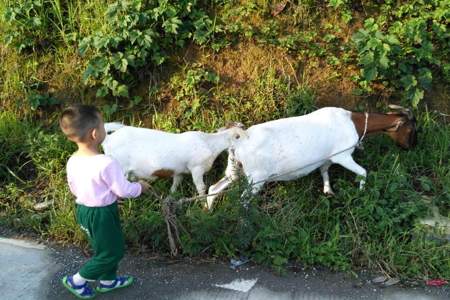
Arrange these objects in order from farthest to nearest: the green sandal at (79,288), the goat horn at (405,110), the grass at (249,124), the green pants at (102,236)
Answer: the goat horn at (405,110), the grass at (249,124), the green sandal at (79,288), the green pants at (102,236)

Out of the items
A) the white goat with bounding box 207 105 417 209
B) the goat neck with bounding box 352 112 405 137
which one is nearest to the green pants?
the white goat with bounding box 207 105 417 209

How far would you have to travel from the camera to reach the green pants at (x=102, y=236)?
3.51 meters

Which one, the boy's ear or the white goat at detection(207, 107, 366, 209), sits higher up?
the boy's ear

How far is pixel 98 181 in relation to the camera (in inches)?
134

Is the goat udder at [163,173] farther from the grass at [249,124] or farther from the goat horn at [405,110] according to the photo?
the goat horn at [405,110]

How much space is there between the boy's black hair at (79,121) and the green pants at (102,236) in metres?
0.49

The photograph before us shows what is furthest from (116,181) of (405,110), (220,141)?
(405,110)

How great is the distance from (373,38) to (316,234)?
1.86 metres

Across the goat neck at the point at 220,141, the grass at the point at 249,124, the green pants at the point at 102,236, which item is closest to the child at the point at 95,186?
the green pants at the point at 102,236

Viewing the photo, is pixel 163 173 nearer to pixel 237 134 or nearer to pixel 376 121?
pixel 237 134

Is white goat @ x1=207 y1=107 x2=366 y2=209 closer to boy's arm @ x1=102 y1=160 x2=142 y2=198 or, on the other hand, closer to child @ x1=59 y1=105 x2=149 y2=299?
child @ x1=59 y1=105 x2=149 y2=299

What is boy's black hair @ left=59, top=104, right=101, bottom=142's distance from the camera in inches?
131

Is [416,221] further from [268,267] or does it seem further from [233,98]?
[233,98]

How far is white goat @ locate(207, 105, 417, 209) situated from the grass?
0.22m
